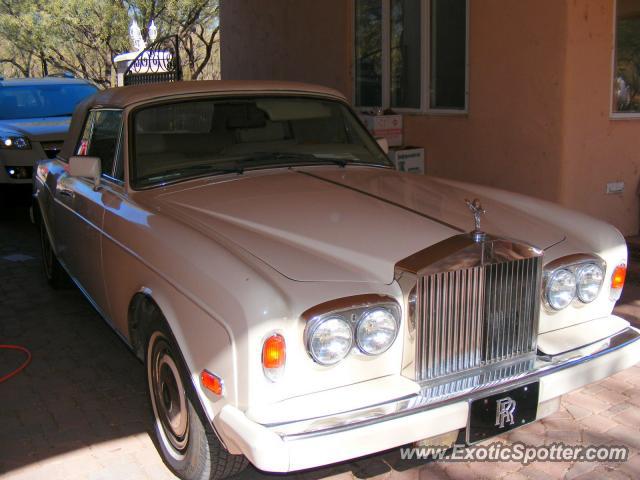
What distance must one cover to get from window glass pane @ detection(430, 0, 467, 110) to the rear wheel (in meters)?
4.26

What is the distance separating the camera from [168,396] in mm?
3193

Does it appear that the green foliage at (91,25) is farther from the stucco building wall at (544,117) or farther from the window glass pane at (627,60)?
the window glass pane at (627,60)

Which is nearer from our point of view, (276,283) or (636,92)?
(276,283)

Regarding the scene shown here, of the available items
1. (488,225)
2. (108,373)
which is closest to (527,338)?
(488,225)

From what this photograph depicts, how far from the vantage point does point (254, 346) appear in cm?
243

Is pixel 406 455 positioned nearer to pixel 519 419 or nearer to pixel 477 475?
pixel 477 475

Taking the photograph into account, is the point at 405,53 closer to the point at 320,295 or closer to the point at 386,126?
the point at 386,126

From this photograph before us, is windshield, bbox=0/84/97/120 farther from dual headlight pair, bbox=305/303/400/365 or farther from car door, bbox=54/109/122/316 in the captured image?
dual headlight pair, bbox=305/303/400/365

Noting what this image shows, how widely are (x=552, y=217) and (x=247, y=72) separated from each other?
9166 millimetres

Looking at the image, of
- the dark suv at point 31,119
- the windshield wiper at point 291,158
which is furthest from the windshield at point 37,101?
the windshield wiper at point 291,158

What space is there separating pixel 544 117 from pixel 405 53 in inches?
97.7

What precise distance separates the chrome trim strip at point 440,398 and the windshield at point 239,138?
6.04ft

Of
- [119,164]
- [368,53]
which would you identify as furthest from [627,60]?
[119,164]

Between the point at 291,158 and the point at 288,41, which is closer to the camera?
the point at 291,158
